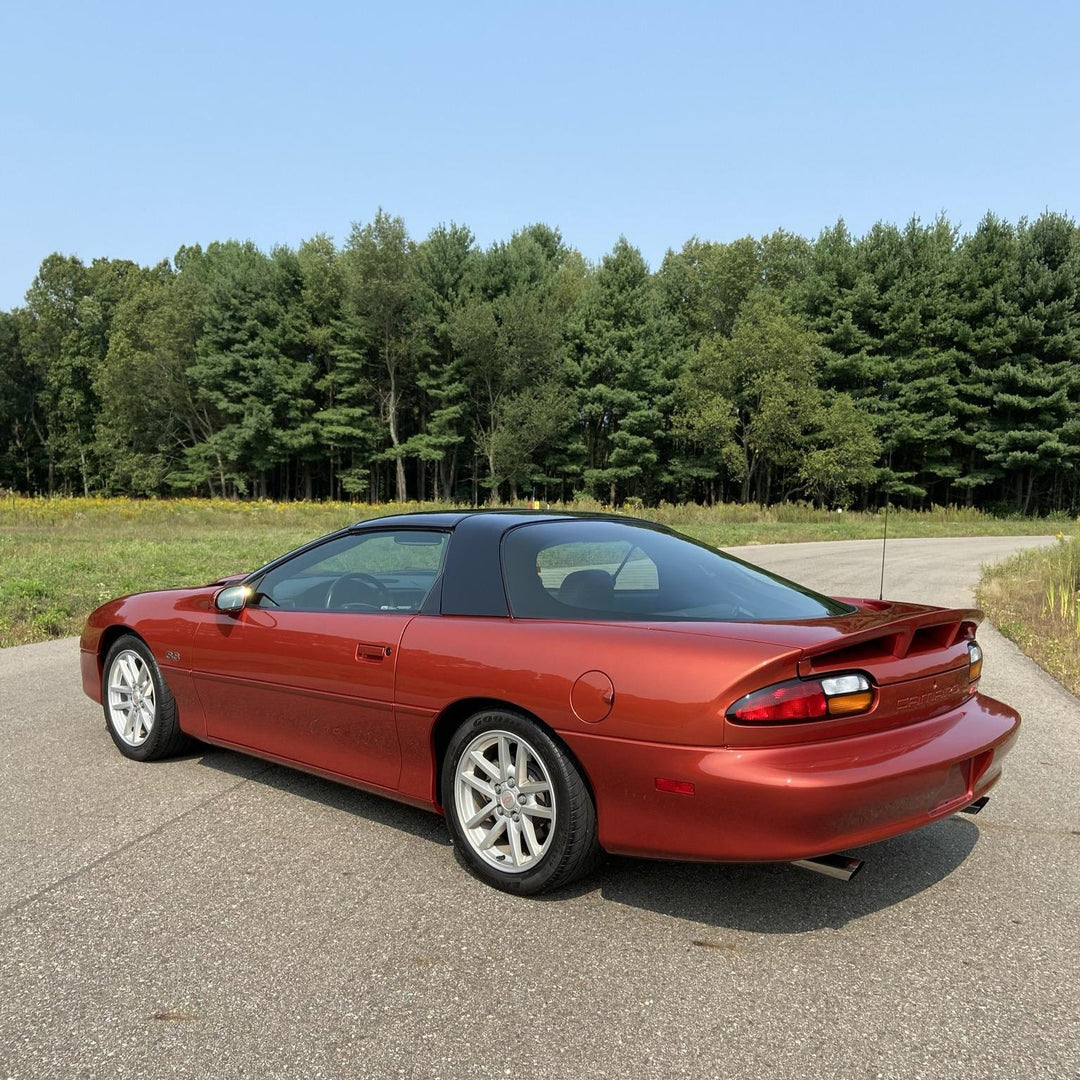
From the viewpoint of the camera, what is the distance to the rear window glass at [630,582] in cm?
327

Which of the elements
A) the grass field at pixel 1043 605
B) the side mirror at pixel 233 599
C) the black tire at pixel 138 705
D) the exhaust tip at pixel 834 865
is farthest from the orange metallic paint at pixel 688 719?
the grass field at pixel 1043 605

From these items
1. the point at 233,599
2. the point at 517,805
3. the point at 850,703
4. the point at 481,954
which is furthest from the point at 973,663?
the point at 233,599

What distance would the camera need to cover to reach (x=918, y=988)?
2502 mm

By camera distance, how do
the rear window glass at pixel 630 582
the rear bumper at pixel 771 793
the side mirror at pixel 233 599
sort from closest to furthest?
1. the rear bumper at pixel 771 793
2. the rear window glass at pixel 630 582
3. the side mirror at pixel 233 599

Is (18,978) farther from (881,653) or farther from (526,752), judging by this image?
(881,653)

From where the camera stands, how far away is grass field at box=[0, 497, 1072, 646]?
420 inches

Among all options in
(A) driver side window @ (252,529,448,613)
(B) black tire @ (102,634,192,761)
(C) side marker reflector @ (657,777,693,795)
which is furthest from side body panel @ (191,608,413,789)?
(C) side marker reflector @ (657,777,693,795)

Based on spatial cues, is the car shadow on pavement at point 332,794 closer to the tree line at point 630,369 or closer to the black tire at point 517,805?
the black tire at point 517,805

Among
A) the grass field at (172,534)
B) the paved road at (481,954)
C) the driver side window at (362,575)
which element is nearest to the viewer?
the paved road at (481,954)

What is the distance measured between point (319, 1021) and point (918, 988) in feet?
5.55

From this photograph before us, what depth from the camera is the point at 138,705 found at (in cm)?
484

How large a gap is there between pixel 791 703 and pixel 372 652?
5.61 ft

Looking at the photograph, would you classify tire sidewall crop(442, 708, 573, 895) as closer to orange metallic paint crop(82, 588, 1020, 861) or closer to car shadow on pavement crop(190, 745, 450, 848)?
orange metallic paint crop(82, 588, 1020, 861)

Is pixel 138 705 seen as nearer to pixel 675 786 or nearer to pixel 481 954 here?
pixel 481 954
